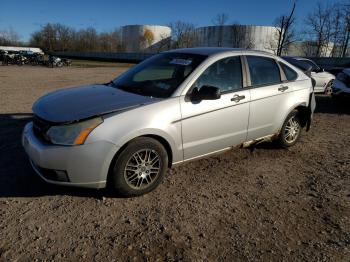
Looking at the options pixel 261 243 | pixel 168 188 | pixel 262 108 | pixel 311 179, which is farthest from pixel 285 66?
pixel 261 243

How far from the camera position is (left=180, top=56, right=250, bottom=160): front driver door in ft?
13.1

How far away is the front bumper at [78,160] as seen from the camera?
10.7 feet

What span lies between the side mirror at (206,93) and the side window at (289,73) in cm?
196

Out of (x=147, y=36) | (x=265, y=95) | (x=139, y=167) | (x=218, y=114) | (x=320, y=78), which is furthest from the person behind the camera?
(x=147, y=36)

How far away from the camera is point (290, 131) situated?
561cm

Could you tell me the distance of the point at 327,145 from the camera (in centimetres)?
614

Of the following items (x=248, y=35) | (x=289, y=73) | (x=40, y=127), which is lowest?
(x=40, y=127)

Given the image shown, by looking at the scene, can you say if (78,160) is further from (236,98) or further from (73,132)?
(236,98)

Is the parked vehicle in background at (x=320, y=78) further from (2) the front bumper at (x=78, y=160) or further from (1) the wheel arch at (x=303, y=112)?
(2) the front bumper at (x=78, y=160)

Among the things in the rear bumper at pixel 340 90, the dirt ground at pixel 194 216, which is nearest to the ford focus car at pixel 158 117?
the dirt ground at pixel 194 216

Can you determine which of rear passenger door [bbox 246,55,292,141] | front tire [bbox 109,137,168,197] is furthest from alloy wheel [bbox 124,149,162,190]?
rear passenger door [bbox 246,55,292,141]

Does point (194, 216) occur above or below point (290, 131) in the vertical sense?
below

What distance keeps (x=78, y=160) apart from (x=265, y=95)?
9.52ft

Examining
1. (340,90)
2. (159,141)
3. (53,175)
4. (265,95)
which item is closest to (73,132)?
(53,175)
